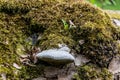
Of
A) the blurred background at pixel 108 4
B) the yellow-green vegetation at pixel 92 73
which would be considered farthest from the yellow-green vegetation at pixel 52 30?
the blurred background at pixel 108 4

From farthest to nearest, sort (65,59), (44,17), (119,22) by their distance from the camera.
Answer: (119,22), (44,17), (65,59)

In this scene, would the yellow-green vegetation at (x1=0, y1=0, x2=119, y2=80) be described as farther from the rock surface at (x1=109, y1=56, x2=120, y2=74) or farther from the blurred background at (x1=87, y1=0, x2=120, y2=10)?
the blurred background at (x1=87, y1=0, x2=120, y2=10)

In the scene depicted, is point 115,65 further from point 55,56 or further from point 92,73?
point 55,56

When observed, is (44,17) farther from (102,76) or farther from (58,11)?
(102,76)

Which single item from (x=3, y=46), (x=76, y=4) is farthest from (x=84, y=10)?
(x=3, y=46)

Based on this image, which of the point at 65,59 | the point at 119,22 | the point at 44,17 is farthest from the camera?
the point at 119,22

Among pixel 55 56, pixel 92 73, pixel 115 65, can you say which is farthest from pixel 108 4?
pixel 55 56

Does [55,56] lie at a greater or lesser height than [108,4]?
lesser

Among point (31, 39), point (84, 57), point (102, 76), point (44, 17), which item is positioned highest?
point (44, 17)
